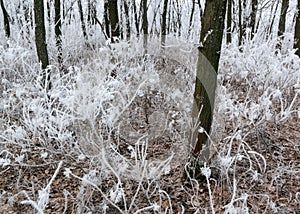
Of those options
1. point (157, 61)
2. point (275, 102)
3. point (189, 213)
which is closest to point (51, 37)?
point (157, 61)

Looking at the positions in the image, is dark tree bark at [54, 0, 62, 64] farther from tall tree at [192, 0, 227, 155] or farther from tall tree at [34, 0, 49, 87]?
tall tree at [192, 0, 227, 155]

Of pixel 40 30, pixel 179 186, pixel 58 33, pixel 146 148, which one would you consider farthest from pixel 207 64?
pixel 58 33

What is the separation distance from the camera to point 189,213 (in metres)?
2.64

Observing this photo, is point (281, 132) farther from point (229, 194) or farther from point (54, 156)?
point (54, 156)

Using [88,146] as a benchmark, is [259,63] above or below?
above

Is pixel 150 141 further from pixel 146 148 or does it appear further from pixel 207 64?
pixel 207 64

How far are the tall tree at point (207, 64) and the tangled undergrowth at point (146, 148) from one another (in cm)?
25

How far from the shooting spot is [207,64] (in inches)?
101

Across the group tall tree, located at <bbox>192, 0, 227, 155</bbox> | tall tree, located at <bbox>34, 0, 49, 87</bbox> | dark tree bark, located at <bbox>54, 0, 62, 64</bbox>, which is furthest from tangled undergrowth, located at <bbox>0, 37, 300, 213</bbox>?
dark tree bark, located at <bbox>54, 0, 62, 64</bbox>

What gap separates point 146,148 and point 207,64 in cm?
86

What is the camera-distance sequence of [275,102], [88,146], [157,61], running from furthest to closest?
[157,61] → [275,102] → [88,146]

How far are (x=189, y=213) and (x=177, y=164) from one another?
636 mm

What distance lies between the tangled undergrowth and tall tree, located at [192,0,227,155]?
253 millimetres

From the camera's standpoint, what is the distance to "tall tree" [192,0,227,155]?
2455 mm
